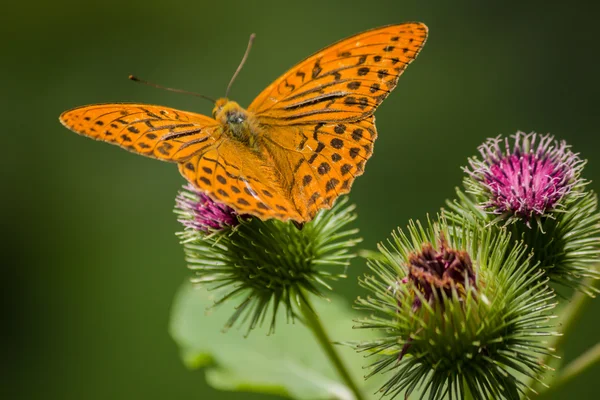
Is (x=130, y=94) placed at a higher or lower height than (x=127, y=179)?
higher

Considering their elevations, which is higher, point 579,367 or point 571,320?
point 571,320

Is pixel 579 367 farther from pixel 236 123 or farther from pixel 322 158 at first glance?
pixel 236 123

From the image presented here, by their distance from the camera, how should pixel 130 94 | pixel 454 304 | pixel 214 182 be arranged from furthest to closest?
1. pixel 130 94
2. pixel 214 182
3. pixel 454 304

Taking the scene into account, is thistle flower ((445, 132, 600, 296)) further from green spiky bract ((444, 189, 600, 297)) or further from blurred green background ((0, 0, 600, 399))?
blurred green background ((0, 0, 600, 399))

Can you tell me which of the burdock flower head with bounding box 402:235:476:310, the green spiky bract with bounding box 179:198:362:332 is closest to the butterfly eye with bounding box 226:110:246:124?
the green spiky bract with bounding box 179:198:362:332

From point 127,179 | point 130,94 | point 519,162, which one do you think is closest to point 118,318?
point 127,179

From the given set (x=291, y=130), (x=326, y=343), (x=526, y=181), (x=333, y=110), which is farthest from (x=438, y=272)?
(x=291, y=130)

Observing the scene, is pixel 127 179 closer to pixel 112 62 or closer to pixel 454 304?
pixel 112 62
